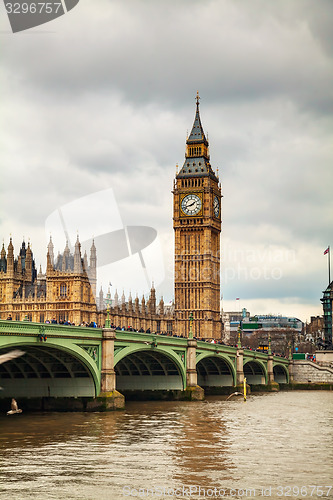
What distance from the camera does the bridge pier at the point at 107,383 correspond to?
51906 millimetres

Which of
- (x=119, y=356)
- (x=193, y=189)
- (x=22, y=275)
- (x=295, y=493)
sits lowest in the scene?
(x=295, y=493)

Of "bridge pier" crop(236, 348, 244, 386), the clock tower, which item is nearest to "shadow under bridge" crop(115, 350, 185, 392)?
"bridge pier" crop(236, 348, 244, 386)

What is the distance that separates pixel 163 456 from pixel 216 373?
56553mm

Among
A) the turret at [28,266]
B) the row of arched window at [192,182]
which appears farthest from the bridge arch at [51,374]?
the row of arched window at [192,182]

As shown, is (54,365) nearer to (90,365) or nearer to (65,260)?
(90,365)

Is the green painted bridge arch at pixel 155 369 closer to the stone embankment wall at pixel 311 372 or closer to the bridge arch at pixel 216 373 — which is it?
the bridge arch at pixel 216 373

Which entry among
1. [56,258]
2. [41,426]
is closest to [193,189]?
[56,258]

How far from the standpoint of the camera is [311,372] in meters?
120

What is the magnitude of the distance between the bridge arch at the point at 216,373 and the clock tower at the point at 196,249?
190 feet

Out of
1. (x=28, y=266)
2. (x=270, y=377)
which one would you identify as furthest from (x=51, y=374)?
(x=28, y=266)

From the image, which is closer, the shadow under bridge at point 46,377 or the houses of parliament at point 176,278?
the shadow under bridge at point 46,377

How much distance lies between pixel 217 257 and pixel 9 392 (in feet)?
342

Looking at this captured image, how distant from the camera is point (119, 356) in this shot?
54844mm

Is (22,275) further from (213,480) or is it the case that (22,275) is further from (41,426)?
(213,480)
